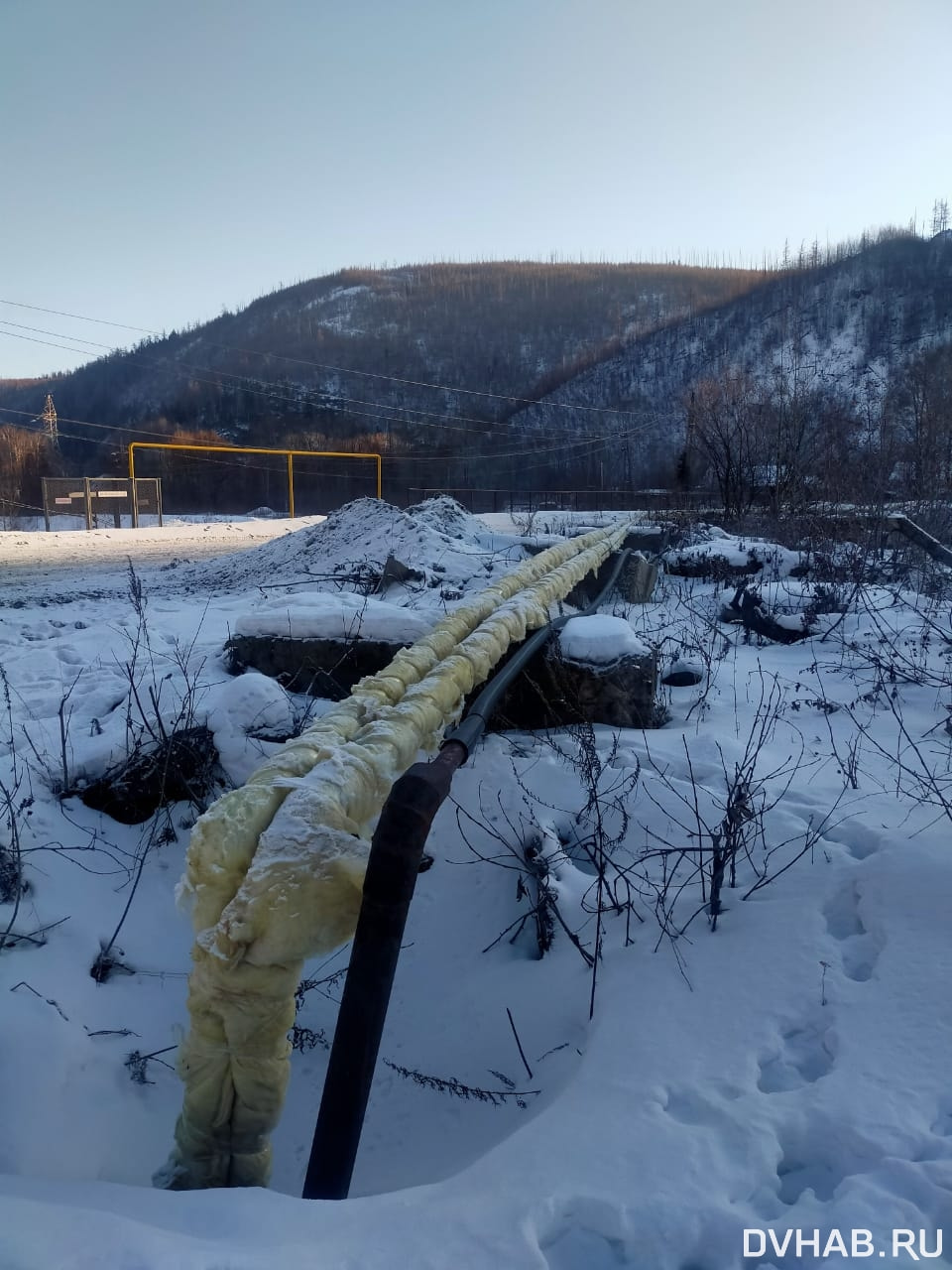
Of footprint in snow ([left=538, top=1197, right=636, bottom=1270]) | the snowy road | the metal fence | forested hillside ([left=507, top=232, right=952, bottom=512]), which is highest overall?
forested hillside ([left=507, top=232, right=952, bottom=512])

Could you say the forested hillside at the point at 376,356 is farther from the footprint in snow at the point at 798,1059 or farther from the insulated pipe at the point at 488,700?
the footprint in snow at the point at 798,1059

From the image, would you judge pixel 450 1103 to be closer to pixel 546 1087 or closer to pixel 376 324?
pixel 546 1087

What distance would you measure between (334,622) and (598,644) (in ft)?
4.91

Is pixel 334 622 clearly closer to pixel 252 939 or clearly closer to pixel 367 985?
pixel 252 939

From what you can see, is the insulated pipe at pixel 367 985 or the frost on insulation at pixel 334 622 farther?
the frost on insulation at pixel 334 622

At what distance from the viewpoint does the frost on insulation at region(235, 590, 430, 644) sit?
15.2 ft

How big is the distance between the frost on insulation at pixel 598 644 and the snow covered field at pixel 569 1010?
31 millimetres

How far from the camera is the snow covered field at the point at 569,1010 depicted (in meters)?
1.47

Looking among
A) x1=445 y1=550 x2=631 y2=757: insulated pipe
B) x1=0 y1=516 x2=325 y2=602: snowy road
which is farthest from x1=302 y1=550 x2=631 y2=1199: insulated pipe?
x1=0 y1=516 x2=325 y2=602: snowy road

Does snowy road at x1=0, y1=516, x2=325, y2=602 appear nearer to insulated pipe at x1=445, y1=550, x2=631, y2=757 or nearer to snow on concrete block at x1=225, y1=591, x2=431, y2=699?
snow on concrete block at x1=225, y1=591, x2=431, y2=699

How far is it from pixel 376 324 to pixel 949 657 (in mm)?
112654

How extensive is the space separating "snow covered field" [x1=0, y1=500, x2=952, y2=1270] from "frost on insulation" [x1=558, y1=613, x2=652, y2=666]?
0.10 ft

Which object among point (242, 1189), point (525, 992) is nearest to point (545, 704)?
point (525, 992)

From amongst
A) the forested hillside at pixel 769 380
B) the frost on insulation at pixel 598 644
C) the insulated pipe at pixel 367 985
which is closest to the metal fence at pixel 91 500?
the forested hillside at pixel 769 380
